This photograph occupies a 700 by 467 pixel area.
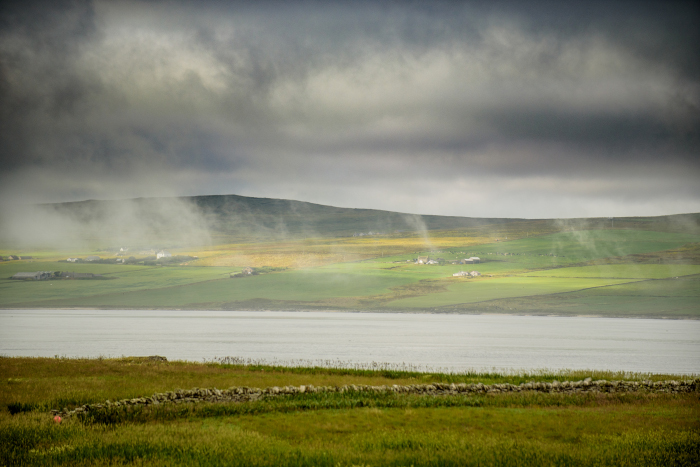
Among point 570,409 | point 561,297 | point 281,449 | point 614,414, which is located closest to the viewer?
point 281,449

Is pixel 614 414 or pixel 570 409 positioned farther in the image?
pixel 570 409

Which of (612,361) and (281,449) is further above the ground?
(281,449)

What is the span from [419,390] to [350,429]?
8760 mm

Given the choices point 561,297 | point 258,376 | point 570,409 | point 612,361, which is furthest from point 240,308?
point 570,409

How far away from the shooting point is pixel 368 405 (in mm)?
23969

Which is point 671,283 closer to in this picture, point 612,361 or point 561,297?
point 561,297

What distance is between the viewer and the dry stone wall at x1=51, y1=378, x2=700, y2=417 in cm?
2375

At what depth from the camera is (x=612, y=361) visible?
6384cm

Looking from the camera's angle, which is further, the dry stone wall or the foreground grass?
the dry stone wall

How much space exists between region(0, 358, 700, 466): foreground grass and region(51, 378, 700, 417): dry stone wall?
1124 mm

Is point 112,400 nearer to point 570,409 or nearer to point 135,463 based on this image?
point 135,463

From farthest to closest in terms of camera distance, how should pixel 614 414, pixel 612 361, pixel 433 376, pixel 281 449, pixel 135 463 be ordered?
pixel 612 361
pixel 433 376
pixel 614 414
pixel 281 449
pixel 135 463

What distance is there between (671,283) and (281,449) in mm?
204273

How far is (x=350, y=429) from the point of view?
19344 mm
